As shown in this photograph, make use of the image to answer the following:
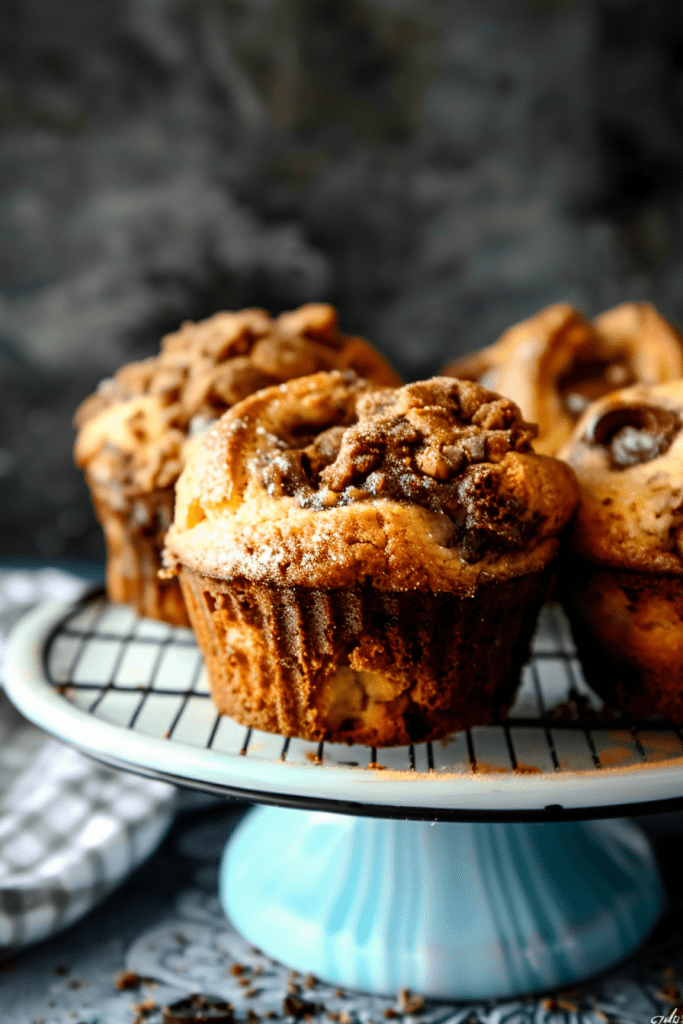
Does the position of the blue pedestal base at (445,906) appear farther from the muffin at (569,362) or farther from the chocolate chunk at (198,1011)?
the muffin at (569,362)

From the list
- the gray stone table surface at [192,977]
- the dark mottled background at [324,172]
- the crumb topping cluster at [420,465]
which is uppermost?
the dark mottled background at [324,172]

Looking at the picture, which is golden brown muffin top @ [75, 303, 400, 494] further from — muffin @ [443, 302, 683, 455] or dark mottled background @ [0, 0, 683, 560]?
dark mottled background @ [0, 0, 683, 560]

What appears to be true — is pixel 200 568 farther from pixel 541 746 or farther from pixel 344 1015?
pixel 344 1015

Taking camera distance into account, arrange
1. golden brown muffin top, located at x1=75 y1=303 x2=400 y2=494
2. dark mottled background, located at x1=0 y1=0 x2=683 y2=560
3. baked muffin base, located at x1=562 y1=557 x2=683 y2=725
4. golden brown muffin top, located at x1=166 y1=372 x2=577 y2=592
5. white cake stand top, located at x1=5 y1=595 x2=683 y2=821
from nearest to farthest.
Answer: white cake stand top, located at x1=5 y1=595 x2=683 y2=821 < golden brown muffin top, located at x1=166 y1=372 x2=577 y2=592 < baked muffin base, located at x1=562 y1=557 x2=683 y2=725 < golden brown muffin top, located at x1=75 y1=303 x2=400 y2=494 < dark mottled background, located at x1=0 y1=0 x2=683 y2=560

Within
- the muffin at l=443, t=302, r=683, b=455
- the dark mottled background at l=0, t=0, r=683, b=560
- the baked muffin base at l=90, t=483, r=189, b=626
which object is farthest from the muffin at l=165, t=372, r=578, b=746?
the dark mottled background at l=0, t=0, r=683, b=560

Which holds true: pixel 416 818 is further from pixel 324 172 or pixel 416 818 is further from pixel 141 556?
pixel 324 172

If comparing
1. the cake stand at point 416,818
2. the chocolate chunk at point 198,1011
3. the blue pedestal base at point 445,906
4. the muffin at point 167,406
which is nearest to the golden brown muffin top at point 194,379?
the muffin at point 167,406
